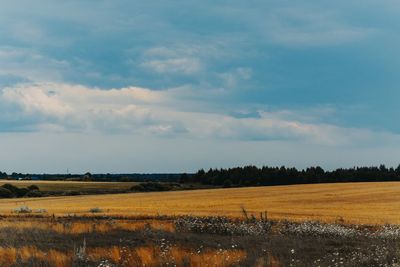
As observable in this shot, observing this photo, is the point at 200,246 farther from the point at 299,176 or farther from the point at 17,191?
the point at 299,176

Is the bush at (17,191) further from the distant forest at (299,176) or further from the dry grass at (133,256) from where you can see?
the dry grass at (133,256)

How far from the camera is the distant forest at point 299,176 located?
427 ft

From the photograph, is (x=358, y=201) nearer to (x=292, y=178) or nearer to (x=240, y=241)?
(x=240, y=241)

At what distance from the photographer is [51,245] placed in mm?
20703

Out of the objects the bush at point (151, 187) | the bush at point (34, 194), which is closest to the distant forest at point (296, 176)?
the bush at point (151, 187)

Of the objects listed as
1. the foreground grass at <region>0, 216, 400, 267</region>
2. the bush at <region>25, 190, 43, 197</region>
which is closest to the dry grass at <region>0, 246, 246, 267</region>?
the foreground grass at <region>0, 216, 400, 267</region>

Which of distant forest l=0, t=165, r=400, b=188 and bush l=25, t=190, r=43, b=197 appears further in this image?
distant forest l=0, t=165, r=400, b=188

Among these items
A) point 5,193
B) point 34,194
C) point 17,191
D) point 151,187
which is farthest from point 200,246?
point 151,187

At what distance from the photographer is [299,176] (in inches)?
5290

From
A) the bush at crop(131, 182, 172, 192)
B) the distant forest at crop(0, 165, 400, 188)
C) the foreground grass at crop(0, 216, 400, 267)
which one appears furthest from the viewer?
the distant forest at crop(0, 165, 400, 188)

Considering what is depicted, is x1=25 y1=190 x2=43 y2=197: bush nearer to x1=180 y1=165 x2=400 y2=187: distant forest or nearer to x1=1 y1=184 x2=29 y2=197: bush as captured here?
x1=1 y1=184 x2=29 y2=197: bush

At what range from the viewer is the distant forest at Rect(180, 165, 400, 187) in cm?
13025

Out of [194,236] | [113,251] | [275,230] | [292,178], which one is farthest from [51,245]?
[292,178]

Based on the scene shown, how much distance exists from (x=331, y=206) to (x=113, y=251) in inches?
1367
